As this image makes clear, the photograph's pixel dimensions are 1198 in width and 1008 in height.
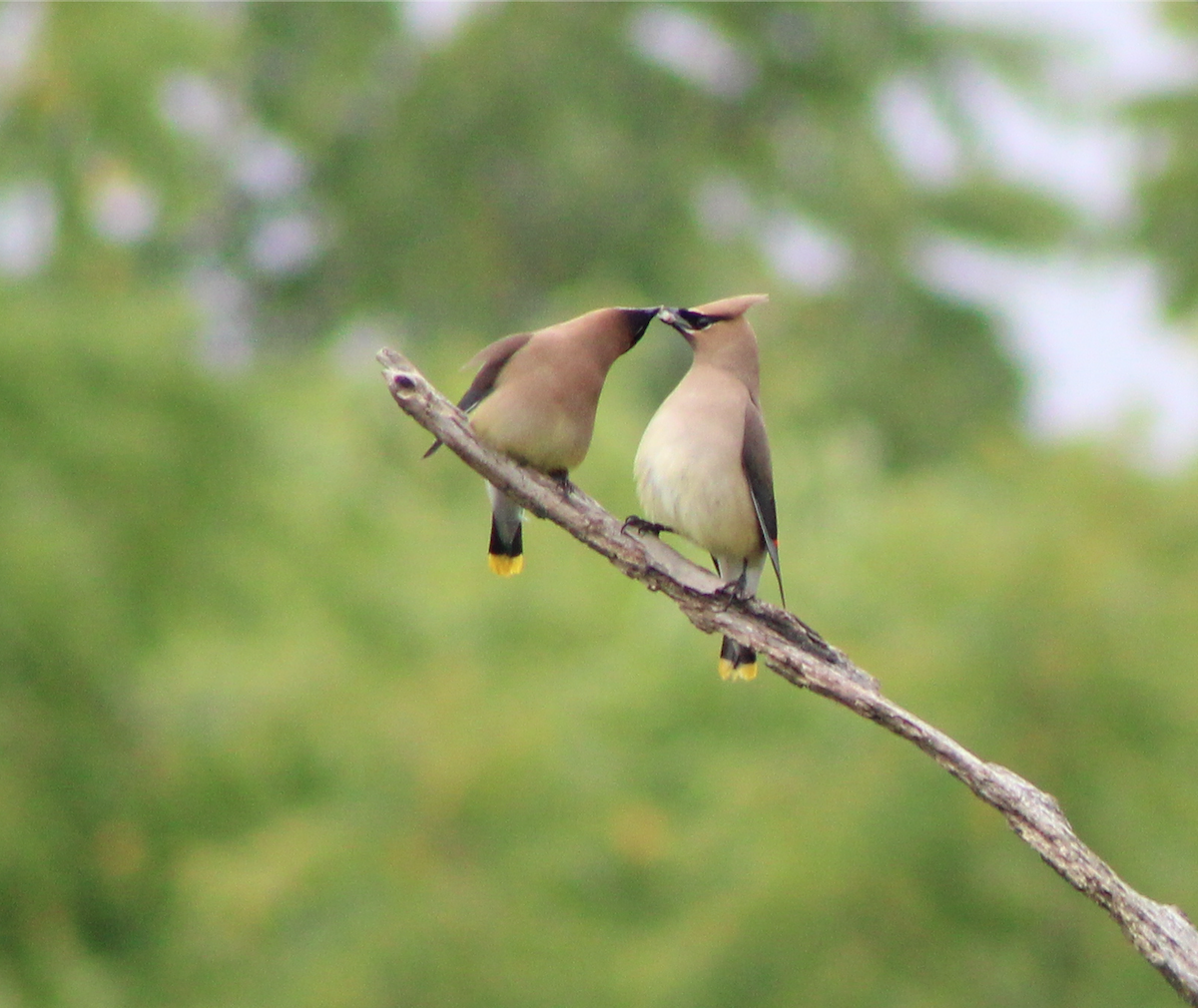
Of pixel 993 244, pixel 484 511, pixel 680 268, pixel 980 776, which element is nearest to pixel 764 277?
pixel 680 268

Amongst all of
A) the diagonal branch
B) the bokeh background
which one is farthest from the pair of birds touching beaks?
the bokeh background

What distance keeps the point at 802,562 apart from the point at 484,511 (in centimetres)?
718

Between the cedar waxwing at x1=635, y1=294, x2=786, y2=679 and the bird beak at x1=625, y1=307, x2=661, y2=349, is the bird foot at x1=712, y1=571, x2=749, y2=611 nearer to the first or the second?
the cedar waxwing at x1=635, y1=294, x2=786, y2=679

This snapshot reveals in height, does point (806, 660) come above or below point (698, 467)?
below

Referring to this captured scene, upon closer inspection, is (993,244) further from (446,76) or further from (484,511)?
(484,511)

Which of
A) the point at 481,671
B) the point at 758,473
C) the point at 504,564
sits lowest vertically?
the point at 504,564

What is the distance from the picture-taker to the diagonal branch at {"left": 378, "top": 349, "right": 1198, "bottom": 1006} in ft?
11.1

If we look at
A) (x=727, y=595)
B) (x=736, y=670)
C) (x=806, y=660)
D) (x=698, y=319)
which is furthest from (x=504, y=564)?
(x=806, y=660)

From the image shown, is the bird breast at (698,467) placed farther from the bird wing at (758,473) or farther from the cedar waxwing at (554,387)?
the cedar waxwing at (554,387)

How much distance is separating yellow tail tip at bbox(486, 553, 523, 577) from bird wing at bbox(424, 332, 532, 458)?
345mm

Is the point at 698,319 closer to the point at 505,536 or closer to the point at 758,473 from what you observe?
the point at 758,473

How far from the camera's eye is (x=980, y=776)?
3.45 meters

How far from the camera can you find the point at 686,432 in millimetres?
4367

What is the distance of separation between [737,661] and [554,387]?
0.82 m
